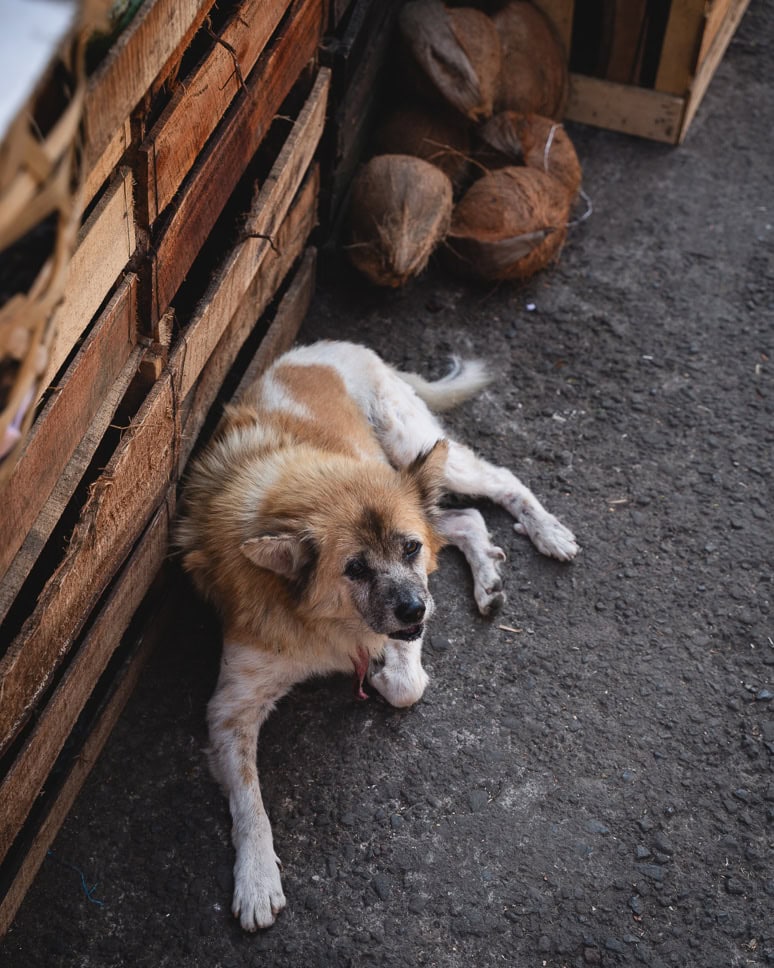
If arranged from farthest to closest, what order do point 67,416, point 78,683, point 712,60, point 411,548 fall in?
1. point 712,60
2. point 411,548
3. point 78,683
4. point 67,416

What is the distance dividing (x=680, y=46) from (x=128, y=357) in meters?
3.52

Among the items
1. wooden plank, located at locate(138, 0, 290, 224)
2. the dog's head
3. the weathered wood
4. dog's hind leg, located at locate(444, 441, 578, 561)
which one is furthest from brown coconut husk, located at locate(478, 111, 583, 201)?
the dog's head

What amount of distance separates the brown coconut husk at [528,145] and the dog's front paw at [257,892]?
10.7ft

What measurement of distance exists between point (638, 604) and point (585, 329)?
1459 millimetres

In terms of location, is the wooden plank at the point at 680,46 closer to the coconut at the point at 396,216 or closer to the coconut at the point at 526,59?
the coconut at the point at 526,59

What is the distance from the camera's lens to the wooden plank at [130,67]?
2154 millimetres

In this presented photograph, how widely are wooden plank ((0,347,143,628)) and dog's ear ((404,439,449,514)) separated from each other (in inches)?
36.7

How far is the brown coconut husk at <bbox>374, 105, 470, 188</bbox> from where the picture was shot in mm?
4836

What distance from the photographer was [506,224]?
4645 mm

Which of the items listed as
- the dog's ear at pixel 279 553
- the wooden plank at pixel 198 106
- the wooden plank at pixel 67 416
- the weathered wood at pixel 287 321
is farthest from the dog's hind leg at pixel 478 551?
the wooden plank at pixel 198 106

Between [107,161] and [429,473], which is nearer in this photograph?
[107,161]

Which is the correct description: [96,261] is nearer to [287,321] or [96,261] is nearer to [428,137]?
[287,321]

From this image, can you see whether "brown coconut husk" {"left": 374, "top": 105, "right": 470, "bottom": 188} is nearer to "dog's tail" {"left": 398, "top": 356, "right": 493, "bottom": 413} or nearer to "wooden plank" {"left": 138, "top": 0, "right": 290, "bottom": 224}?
"dog's tail" {"left": 398, "top": 356, "right": 493, "bottom": 413}

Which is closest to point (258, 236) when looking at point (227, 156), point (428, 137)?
point (227, 156)
